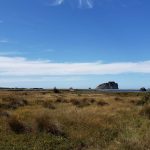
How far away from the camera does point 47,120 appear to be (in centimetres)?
2072

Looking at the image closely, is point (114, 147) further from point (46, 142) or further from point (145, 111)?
point (145, 111)

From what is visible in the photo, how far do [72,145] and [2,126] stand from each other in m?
5.99

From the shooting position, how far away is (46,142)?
1658 centimetres

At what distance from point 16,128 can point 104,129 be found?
4561 mm

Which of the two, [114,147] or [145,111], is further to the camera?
[145,111]

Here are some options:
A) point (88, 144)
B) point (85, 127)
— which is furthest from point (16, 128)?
point (88, 144)

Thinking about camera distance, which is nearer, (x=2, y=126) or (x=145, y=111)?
(x=2, y=126)

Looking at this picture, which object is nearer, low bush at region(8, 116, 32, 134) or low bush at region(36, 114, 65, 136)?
low bush at region(36, 114, 65, 136)

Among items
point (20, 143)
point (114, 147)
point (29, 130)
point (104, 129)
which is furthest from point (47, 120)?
point (114, 147)

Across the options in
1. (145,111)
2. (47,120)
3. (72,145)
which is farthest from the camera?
(145,111)

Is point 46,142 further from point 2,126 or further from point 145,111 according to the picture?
point 145,111

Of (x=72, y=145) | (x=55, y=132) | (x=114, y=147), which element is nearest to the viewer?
(x=114, y=147)

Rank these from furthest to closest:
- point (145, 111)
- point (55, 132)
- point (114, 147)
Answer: point (145, 111)
point (55, 132)
point (114, 147)

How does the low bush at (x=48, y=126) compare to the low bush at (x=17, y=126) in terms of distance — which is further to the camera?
the low bush at (x=17, y=126)
